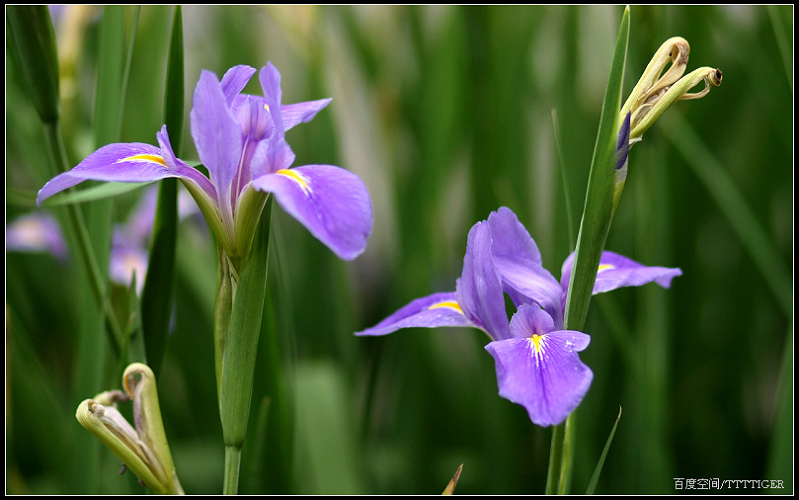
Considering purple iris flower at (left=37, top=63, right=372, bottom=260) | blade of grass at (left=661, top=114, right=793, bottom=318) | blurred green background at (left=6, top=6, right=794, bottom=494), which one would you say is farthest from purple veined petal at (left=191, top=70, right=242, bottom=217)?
blade of grass at (left=661, top=114, right=793, bottom=318)

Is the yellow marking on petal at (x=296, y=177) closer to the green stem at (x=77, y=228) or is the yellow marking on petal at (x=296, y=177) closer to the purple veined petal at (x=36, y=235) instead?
the green stem at (x=77, y=228)

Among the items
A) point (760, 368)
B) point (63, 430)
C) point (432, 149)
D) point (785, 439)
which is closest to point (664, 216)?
point (785, 439)

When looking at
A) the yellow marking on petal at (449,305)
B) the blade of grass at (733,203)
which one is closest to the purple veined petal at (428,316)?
the yellow marking on petal at (449,305)

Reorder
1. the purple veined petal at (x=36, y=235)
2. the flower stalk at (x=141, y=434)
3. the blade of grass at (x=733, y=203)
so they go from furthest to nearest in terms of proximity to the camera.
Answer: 1. the purple veined petal at (x=36, y=235)
2. the blade of grass at (x=733, y=203)
3. the flower stalk at (x=141, y=434)

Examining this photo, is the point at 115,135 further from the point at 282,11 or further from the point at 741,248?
the point at 741,248

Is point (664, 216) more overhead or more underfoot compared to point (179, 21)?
more underfoot

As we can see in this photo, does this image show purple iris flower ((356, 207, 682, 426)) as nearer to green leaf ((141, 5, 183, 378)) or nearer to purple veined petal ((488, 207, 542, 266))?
purple veined petal ((488, 207, 542, 266))

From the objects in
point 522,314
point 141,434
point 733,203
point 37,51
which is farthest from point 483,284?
point 733,203
